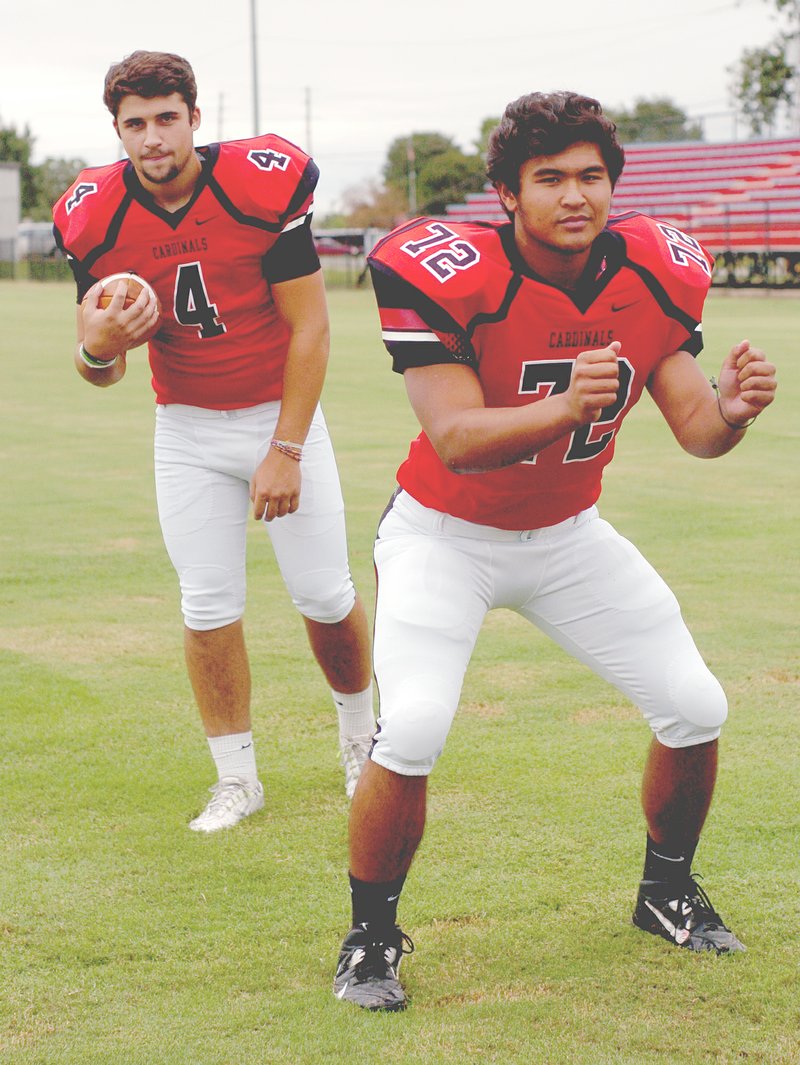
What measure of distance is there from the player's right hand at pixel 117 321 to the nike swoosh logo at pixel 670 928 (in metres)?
2.16

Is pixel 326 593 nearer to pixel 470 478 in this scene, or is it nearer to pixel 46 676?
pixel 470 478

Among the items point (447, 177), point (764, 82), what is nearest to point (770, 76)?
point (764, 82)

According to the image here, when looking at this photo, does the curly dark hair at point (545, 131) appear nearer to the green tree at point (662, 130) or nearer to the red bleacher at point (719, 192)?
the red bleacher at point (719, 192)

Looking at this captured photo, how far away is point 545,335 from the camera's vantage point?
11.1 feet

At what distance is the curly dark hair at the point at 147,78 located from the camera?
416cm

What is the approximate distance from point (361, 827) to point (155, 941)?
2.29 feet

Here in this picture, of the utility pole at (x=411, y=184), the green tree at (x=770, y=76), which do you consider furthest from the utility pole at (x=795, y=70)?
the utility pole at (x=411, y=184)

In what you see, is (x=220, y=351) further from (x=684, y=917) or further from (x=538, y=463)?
(x=684, y=917)

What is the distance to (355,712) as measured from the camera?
4.96 meters

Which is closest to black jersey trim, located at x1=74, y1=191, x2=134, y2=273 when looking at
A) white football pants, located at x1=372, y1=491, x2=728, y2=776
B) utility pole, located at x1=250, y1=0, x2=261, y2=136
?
white football pants, located at x1=372, y1=491, x2=728, y2=776

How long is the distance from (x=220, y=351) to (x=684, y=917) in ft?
7.29

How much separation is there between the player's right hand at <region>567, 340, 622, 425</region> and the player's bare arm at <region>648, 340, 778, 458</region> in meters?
0.39

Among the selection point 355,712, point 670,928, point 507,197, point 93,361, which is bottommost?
point 355,712

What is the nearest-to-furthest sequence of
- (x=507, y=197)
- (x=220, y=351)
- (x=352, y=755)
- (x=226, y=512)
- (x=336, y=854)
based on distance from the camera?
1. (x=507, y=197)
2. (x=336, y=854)
3. (x=220, y=351)
4. (x=226, y=512)
5. (x=352, y=755)
